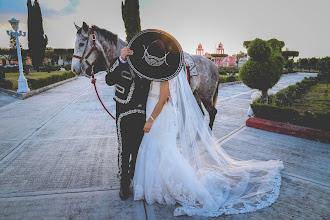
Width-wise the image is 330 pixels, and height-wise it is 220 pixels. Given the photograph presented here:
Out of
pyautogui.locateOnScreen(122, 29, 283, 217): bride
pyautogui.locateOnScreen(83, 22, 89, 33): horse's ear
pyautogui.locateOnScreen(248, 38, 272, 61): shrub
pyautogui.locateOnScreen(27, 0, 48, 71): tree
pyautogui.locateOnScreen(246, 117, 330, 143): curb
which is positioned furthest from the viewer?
pyautogui.locateOnScreen(27, 0, 48, 71): tree

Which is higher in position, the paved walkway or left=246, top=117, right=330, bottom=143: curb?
left=246, top=117, right=330, bottom=143: curb

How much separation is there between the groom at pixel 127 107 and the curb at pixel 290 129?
13.2ft

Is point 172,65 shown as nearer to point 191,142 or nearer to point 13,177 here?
point 191,142

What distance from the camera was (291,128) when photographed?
499 cm

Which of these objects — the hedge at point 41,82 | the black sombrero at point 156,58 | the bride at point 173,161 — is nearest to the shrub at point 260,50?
the bride at point 173,161

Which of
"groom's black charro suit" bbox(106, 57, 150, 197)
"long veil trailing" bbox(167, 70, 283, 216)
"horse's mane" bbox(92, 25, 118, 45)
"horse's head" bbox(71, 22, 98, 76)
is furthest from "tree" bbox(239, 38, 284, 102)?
"horse's head" bbox(71, 22, 98, 76)

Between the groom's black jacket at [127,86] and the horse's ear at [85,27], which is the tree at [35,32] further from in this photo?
the groom's black jacket at [127,86]

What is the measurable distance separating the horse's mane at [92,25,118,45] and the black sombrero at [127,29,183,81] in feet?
2.78

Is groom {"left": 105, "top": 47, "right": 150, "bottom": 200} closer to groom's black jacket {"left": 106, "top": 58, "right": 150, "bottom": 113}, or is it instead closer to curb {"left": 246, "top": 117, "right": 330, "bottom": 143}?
groom's black jacket {"left": 106, "top": 58, "right": 150, "bottom": 113}

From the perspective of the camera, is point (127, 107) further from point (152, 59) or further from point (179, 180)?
point (179, 180)

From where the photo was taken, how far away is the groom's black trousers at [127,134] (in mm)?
2566

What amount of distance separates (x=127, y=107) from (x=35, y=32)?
98.8ft

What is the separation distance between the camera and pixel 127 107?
2533mm

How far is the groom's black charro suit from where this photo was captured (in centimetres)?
242
